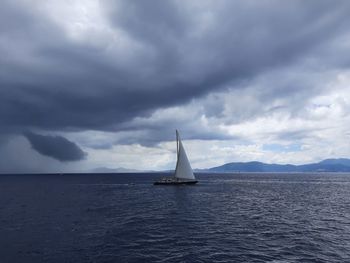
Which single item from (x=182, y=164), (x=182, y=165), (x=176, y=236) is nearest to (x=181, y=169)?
(x=182, y=165)

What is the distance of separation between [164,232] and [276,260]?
19.9 m

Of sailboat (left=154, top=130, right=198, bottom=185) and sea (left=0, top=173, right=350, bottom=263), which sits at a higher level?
sailboat (left=154, top=130, right=198, bottom=185)

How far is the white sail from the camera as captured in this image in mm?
134375

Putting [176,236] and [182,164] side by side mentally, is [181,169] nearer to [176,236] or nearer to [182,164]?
[182,164]

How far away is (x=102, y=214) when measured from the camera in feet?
219

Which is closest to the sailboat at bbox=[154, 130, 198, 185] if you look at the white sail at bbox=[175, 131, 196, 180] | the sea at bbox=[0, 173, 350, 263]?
the white sail at bbox=[175, 131, 196, 180]

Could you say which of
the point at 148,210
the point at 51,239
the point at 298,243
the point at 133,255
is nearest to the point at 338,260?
the point at 298,243

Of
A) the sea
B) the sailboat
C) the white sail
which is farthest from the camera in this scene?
the sailboat

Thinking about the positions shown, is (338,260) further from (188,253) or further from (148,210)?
(148,210)

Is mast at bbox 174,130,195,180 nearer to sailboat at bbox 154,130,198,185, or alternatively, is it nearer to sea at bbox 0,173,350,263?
sailboat at bbox 154,130,198,185

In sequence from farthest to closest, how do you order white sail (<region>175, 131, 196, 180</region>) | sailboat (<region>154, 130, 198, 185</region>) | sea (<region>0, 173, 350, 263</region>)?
sailboat (<region>154, 130, 198, 185</region>) < white sail (<region>175, 131, 196, 180</region>) < sea (<region>0, 173, 350, 263</region>)

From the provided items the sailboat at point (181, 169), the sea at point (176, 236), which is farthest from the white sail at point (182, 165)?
the sea at point (176, 236)

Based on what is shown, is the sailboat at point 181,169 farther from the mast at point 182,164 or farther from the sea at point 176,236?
the sea at point 176,236

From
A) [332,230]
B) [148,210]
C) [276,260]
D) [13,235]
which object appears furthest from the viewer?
[148,210]
